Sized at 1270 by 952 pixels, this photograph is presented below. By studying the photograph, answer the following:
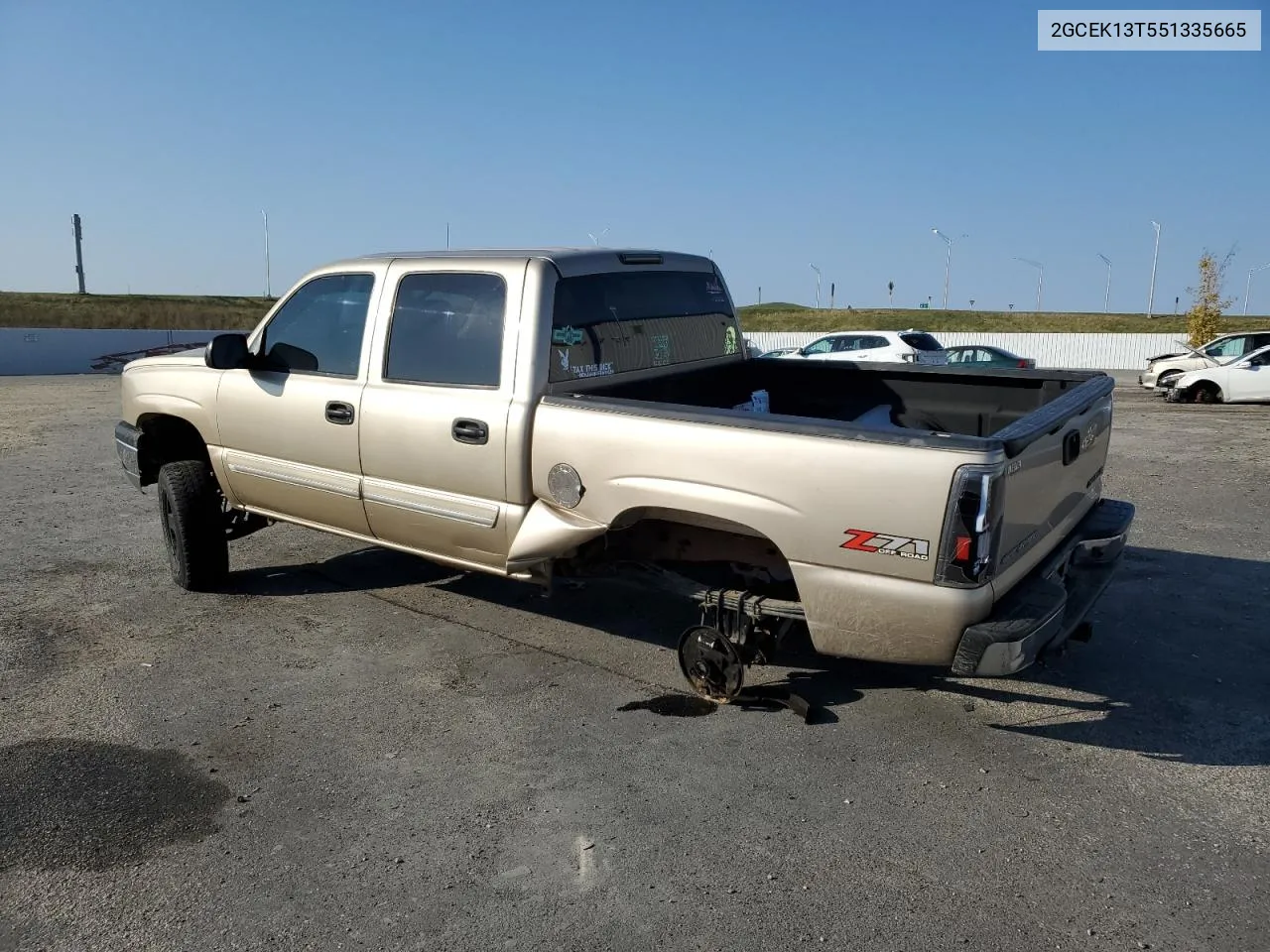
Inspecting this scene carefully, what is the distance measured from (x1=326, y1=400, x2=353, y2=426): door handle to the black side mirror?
71cm

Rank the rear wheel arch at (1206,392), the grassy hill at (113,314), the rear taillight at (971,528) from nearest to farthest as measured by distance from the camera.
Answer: the rear taillight at (971,528), the rear wheel arch at (1206,392), the grassy hill at (113,314)

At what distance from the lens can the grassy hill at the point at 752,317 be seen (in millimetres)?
56656

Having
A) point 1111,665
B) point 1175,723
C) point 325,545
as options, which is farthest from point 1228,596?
point 325,545

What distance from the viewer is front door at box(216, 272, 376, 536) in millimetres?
5137

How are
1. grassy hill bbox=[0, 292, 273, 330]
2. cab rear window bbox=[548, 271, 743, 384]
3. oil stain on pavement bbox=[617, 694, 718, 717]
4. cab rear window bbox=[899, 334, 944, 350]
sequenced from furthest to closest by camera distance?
1. grassy hill bbox=[0, 292, 273, 330]
2. cab rear window bbox=[899, 334, 944, 350]
3. cab rear window bbox=[548, 271, 743, 384]
4. oil stain on pavement bbox=[617, 694, 718, 717]

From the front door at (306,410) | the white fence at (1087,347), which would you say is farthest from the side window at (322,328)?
the white fence at (1087,347)

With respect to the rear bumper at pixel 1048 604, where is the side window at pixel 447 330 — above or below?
above

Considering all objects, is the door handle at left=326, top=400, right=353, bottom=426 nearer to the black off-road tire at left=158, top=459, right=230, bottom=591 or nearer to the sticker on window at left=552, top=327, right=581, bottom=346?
the sticker on window at left=552, top=327, right=581, bottom=346

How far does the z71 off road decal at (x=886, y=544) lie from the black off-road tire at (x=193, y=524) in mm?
4148

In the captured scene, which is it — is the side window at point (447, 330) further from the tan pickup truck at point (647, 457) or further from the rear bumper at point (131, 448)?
the rear bumper at point (131, 448)

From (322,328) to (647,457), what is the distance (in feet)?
7.79

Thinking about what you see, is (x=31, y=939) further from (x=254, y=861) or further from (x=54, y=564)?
(x=54, y=564)

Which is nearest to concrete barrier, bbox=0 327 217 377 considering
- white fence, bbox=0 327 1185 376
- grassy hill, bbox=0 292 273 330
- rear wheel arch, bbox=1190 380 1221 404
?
white fence, bbox=0 327 1185 376

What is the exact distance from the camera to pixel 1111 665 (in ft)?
16.1
